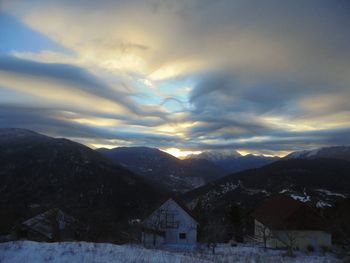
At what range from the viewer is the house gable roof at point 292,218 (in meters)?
48.9

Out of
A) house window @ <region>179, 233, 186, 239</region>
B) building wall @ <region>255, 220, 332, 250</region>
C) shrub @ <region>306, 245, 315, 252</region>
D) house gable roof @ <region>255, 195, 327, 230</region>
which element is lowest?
house window @ <region>179, 233, 186, 239</region>

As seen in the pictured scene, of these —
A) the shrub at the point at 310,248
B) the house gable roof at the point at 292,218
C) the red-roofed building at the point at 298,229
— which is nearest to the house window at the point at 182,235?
the house gable roof at the point at 292,218

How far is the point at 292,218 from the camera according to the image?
164 feet

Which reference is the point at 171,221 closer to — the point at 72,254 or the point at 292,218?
the point at 292,218

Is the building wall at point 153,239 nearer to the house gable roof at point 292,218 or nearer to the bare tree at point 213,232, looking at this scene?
the bare tree at point 213,232

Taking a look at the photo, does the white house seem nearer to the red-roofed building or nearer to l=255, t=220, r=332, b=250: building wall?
the red-roofed building

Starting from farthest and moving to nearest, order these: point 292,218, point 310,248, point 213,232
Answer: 1. point 292,218
2. point 310,248
3. point 213,232

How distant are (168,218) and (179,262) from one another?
39.7 metres

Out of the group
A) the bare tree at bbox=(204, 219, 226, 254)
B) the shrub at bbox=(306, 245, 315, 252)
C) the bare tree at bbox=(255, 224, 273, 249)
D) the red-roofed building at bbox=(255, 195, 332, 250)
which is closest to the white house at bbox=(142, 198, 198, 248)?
the bare tree at bbox=(255, 224, 273, 249)

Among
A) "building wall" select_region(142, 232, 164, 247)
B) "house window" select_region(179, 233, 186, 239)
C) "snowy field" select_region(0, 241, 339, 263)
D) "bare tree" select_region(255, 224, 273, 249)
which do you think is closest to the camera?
"snowy field" select_region(0, 241, 339, 263)

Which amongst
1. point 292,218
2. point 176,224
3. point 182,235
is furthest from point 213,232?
point 182,235

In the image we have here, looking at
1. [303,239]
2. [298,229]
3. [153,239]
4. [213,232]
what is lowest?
[153,239]

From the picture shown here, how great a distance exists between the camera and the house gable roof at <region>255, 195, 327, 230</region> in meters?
48.9

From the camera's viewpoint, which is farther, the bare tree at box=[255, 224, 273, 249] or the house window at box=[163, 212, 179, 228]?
the house window at box=[163, 212, 179, 228]
